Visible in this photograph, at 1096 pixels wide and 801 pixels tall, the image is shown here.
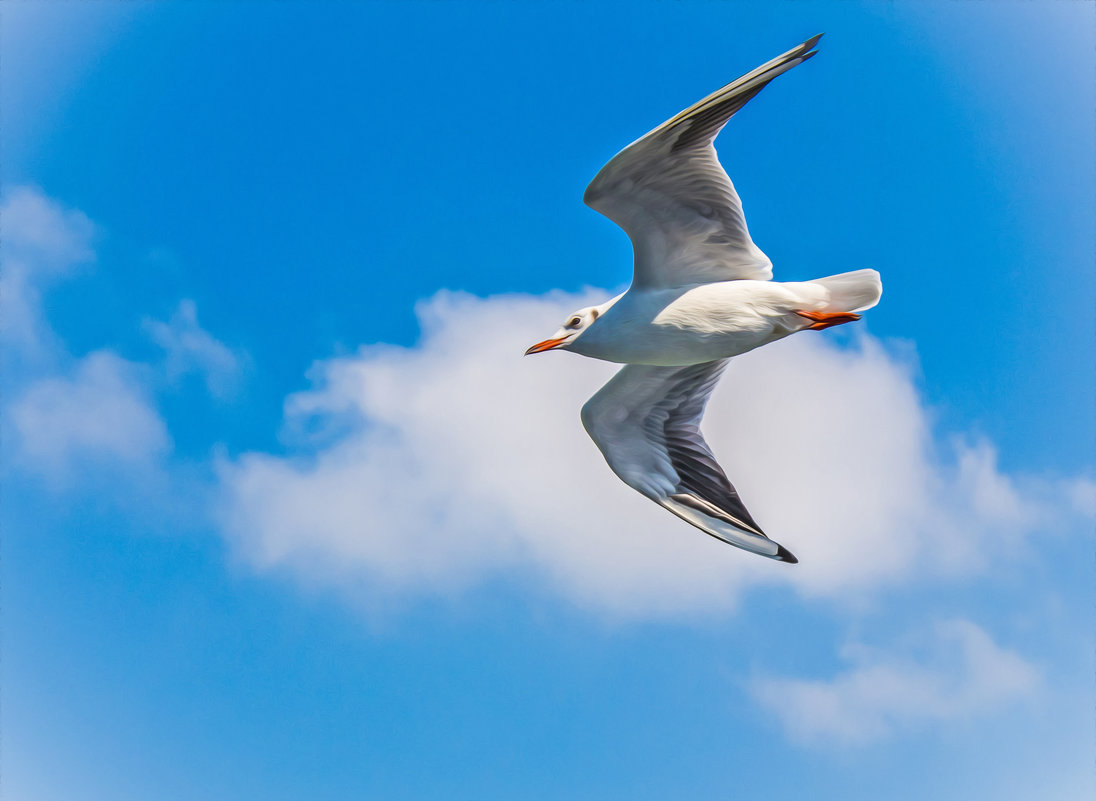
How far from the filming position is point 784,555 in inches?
347

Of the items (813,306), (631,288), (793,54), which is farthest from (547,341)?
(793,54)

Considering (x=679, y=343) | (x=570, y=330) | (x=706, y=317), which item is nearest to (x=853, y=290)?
(x=706, y=317)

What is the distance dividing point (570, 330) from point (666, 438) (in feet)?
5.91

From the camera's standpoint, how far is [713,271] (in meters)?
8.00

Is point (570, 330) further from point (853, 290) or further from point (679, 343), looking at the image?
point (853, 290)

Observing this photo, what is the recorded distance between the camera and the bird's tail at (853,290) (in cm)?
780

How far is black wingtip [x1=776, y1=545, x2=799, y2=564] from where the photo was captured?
8.76m

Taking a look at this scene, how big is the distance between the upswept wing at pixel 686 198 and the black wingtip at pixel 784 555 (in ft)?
8.09

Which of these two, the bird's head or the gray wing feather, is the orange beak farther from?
the gray wing feather

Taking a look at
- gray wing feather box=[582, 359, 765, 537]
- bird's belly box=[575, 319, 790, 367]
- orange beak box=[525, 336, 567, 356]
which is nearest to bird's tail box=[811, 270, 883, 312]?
bird's belly box=[575, 319, 790, 367]

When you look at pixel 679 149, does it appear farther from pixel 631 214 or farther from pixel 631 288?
pixel 631 288

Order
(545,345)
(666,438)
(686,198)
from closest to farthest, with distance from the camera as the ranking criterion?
1. (686,198)
2. (545,345)
3. (666,438)

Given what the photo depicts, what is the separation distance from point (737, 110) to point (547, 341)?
7.68ft

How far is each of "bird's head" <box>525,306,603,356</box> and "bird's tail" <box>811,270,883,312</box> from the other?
6.00ft
